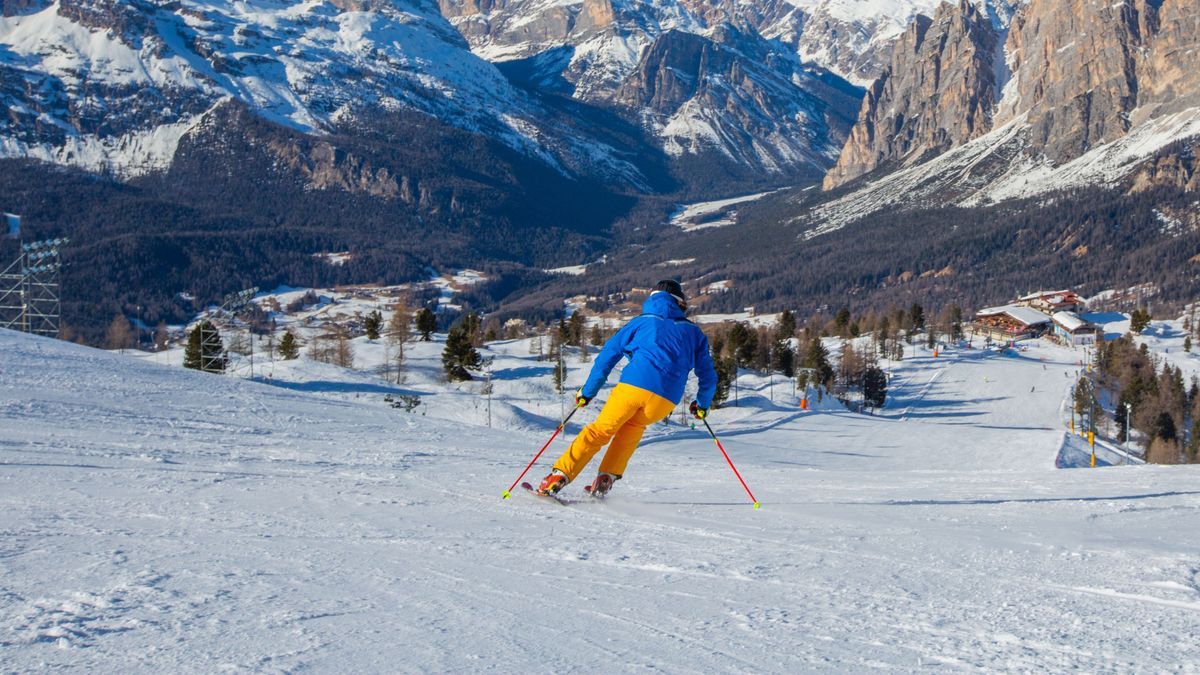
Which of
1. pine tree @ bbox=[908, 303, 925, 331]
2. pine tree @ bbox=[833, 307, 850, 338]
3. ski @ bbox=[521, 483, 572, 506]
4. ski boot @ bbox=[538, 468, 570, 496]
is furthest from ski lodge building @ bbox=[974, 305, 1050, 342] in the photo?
ski boot @ bbox=[538, 468, 570, 496]

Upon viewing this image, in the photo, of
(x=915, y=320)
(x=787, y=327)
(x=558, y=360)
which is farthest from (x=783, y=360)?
(x=915, y=320)

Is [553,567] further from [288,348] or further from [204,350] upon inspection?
[288,348]

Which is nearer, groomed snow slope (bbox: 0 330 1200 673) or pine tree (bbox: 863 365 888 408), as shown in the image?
groomed snow slope (bbox: 0 330 1200 673)

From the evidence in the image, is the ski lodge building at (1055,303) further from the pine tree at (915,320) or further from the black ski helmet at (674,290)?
the black ski helmet at (674,290)

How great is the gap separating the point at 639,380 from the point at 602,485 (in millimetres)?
1231

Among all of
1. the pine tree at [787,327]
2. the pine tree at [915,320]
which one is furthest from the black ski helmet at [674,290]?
the pine tree at [915,320]

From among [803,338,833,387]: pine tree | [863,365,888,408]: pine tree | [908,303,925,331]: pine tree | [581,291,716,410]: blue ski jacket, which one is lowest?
[863,365,888,408]: pine tree

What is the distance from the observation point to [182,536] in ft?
22.0

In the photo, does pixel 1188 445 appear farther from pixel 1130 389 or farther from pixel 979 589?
pixel 979 589

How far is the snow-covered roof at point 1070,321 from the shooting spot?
432 feet

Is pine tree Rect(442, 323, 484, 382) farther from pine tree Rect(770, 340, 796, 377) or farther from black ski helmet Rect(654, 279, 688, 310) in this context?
black ski helmet Rect(654, 279, 688, 310)

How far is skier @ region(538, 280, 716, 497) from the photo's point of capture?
30.7ft

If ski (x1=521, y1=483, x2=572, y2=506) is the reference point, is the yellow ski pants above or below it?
above

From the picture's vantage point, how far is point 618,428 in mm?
9492
